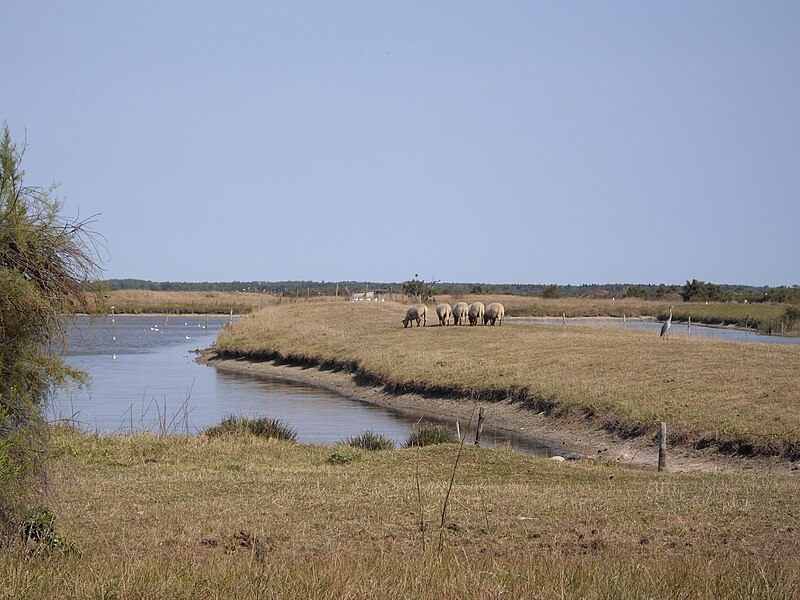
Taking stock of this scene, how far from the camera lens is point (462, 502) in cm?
1330

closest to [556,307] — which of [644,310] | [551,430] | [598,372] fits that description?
[644,310]

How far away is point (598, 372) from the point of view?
34094mm

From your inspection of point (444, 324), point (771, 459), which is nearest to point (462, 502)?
point (771, 459)

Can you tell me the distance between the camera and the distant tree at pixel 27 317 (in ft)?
31.2

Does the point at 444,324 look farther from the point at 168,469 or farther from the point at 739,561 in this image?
the point at 739,561

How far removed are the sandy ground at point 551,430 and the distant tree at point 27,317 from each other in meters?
12.0

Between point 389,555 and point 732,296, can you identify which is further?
point 732,296

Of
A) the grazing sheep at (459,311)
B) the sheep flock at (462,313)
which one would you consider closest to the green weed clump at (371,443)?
the sheep flock at (462,313)

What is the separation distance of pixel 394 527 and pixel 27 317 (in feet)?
16.1

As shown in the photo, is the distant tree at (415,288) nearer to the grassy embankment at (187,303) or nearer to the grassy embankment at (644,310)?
the grassy embankment at (644,310)

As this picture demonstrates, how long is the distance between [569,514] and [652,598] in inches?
218

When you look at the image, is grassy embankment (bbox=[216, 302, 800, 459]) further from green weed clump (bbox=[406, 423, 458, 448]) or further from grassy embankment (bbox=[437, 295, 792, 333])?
grassy embankment (bbox=[437, 295, 792, 333])

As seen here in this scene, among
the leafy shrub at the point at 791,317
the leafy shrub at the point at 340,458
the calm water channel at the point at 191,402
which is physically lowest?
the calm water channel at the point at 191,402

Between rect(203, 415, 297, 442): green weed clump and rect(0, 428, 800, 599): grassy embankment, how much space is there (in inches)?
119
